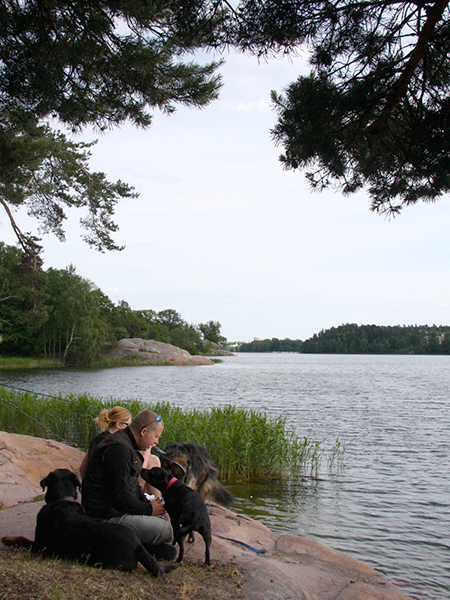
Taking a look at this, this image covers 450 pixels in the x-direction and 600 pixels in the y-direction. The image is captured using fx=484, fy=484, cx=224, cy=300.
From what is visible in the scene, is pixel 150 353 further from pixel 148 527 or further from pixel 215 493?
pixel 148 527

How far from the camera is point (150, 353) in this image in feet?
240

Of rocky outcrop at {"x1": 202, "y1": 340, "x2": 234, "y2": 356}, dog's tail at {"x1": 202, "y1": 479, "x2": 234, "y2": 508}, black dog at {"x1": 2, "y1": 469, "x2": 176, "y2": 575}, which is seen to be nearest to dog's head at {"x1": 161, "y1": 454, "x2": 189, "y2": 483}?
dog's tail at {"x1": 202, "y1": 479, "x2": 234, "y2": 508}

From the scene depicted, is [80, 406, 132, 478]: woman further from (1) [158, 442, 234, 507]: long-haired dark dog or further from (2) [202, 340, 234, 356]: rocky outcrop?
(2) [202, 340, 234, 356]: rocky outcrop

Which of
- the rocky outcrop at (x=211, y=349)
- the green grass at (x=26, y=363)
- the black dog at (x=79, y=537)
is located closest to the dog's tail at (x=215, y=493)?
the black dog at (x=79, y=537)

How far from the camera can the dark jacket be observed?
13.1ft

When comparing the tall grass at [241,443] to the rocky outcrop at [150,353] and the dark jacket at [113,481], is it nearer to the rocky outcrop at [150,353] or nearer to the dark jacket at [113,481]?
the dark jacket at [113,481]

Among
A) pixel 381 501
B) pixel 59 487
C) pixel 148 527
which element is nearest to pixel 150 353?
pixel 381 501

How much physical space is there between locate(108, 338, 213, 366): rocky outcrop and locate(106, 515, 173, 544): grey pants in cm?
6705

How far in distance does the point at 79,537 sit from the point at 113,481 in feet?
1.55

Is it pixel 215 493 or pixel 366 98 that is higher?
pixel 366 98

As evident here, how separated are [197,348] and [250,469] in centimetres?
10656

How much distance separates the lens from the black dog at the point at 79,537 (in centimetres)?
373

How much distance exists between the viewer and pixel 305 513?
8.52 metres

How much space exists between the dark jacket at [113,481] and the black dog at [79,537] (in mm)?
151
